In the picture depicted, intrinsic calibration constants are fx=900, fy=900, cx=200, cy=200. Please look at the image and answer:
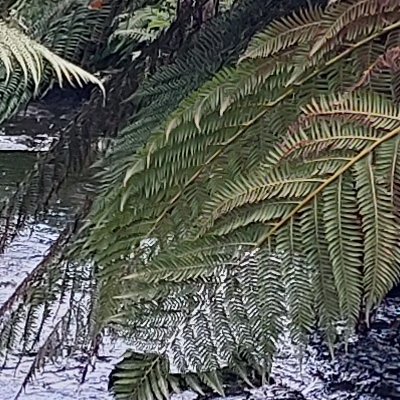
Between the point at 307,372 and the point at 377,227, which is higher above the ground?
the point at 377,227

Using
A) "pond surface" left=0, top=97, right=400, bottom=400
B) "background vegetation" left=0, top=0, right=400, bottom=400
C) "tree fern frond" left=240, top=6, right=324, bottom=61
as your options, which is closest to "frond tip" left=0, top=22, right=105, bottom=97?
"background vegetation" left=0, top=0, right=400, bottom=400

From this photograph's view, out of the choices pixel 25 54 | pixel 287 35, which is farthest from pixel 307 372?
pixel 25 54

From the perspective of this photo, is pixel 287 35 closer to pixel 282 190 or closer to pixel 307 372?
pixel 282 190

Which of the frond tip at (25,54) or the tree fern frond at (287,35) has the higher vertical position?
the tree fern frond at (287,35)

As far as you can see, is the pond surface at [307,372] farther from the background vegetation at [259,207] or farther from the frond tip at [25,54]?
the frond tip at [25,54]

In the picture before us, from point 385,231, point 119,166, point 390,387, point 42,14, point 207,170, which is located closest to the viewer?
point 385,231

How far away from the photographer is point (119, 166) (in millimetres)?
825

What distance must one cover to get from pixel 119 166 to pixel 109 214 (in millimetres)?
97

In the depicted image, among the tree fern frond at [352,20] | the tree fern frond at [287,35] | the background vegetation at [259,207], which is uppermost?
the tree fern frond at [352,20]

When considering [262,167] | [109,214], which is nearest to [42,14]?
[109,214]

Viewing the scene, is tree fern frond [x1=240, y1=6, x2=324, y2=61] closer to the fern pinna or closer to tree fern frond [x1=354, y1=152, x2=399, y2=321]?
the fern pinna

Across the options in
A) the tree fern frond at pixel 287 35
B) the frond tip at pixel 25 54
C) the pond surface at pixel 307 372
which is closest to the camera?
the frond tip at pixel 25 54

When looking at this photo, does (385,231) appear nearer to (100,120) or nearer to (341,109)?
(341,109)

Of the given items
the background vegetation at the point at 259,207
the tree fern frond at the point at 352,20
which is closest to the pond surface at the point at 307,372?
the background vegetation at the point at 259,207
